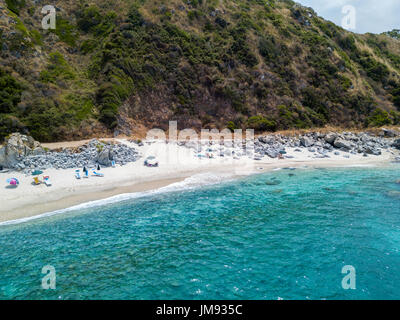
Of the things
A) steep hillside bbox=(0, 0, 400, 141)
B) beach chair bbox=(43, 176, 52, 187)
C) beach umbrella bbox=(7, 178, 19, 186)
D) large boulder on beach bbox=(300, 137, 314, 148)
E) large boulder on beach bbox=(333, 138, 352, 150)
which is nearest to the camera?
beach umbrella bbox=(7, 178, 19, 186)

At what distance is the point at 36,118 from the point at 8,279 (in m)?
21.4

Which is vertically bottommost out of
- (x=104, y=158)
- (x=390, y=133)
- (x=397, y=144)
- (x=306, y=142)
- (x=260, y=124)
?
(x=104, y=158)

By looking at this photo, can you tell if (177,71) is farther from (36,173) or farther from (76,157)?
(36,173)

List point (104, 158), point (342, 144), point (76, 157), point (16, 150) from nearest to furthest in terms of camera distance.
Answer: point (16, 150) < point (104, 158) < point (76, 157) < point (342, 144)

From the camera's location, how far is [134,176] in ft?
62.8

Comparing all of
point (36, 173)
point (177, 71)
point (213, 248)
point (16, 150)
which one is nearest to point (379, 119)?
point (177, 71)

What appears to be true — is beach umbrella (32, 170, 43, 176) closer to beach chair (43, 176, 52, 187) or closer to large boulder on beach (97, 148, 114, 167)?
beach chair (43, 176, 52, 187)

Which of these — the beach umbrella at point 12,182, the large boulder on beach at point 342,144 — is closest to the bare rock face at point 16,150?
the beach umbrella at point 12,182

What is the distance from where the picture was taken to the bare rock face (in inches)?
691

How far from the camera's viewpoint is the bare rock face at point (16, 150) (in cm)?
1756

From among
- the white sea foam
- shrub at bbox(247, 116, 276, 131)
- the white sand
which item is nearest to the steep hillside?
shrub at bbox(247, 116, 276, 131)

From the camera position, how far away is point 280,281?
7691mm

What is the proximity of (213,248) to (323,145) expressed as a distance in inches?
1014

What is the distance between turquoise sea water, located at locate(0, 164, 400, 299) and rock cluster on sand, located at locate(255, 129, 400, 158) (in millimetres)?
12729
